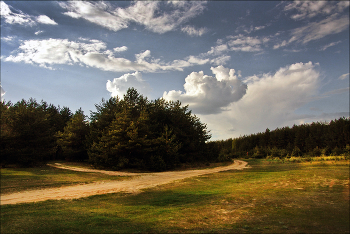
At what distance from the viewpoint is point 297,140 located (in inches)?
3000

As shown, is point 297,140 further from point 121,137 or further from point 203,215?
point 203,215

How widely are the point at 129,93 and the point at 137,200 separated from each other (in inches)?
1197

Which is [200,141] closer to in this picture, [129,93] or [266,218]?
[129,93]

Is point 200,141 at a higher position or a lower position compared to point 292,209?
higher

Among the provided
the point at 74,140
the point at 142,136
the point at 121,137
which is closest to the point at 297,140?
the point at 142,136

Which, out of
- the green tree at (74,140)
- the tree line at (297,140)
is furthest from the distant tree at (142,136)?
the tree line at (297,140)

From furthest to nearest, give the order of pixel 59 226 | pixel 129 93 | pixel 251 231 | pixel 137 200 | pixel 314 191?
1. pixel 129 93
2. pixel 137 200
3. pixel 314 191
4. pixel 59 226
5. pixel 251 231

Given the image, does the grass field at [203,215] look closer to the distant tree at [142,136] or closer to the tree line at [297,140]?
the distant tree at [142,136]

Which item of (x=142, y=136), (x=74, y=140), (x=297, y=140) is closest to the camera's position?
(x=142, y=136)

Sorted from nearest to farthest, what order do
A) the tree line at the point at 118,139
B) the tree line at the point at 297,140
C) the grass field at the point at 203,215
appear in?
the grass field at the point at 203,215
the tree line at the point at 118,139
the tree line at the point at 297,140

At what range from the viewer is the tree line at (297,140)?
171 feet

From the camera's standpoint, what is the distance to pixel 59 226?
6.68 metres

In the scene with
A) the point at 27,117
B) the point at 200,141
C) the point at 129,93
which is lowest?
the point at 200,141

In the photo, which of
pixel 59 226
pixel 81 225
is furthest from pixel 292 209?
pixel 59 226
